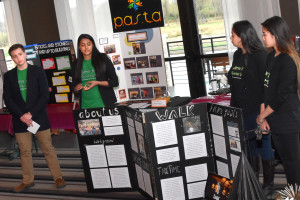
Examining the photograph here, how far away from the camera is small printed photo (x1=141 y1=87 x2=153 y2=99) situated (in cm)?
767

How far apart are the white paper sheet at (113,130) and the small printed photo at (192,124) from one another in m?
0.69

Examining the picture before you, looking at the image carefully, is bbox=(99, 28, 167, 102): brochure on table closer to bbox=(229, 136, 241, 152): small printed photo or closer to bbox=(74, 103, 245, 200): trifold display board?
bbox=(74, 103, 245, 200): trifold display board

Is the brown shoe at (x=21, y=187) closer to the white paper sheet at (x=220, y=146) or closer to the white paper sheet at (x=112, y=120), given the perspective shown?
the white paper sheet at (x=112, y=120)

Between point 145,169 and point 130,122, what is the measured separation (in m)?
0.42

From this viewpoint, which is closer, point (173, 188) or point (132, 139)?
point (173, 188)

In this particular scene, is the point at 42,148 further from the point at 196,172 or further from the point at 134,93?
the point at 134,93

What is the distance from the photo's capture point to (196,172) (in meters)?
3.87

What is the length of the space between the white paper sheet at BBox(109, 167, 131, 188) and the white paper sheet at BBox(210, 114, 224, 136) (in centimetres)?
98

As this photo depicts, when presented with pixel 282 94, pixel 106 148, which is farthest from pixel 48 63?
pixel 282 94

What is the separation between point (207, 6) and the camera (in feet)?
22.5

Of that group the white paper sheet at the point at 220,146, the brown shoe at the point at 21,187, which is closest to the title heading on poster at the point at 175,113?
the white paper sheet at the point at 220,146

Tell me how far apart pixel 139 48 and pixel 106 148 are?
348cm

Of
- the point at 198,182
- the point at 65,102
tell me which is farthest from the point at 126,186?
the point at 65,102

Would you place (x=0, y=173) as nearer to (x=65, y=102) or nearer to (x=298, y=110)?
(x=65, y=102)
